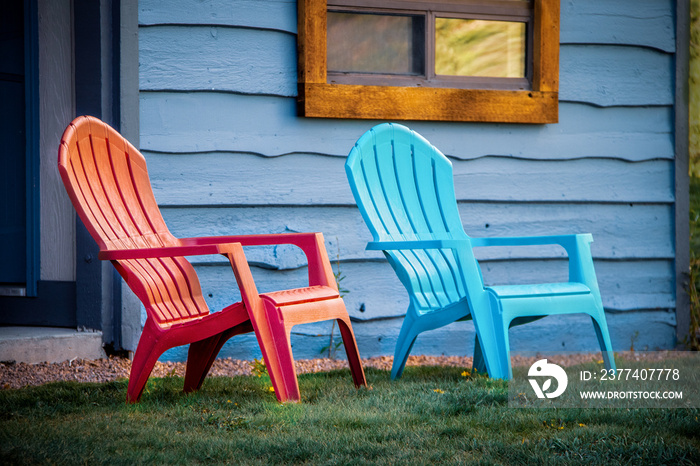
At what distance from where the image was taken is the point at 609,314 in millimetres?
3973

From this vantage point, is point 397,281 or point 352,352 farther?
point 397,281

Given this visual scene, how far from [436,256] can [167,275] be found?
1.18 m

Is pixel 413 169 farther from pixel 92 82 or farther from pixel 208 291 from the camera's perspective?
pixel 92 82

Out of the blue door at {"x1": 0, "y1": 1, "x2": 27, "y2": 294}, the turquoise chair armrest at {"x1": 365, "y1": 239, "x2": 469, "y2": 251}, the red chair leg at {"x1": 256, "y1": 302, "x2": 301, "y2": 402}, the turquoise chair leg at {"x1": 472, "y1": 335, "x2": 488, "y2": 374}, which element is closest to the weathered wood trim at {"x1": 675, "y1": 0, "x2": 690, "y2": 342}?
the turquoise chair leg at {"x1": 472, "y1": 335, "x2": 488, "y2": 374}

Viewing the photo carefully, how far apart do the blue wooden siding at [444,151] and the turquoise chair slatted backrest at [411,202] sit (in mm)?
499

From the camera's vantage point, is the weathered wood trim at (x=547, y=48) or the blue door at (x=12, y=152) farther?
the weathered wood trim at (x=547, y=48)

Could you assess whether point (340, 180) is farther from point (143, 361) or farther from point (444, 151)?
point (143, 361)

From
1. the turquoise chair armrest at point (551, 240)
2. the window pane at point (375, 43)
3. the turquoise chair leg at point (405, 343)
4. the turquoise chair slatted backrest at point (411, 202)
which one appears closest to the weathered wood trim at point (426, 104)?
the window pane at point (375, 43)

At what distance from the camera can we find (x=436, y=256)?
317 cm

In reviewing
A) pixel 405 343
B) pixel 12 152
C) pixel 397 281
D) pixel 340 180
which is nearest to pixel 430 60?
pixel 340 180

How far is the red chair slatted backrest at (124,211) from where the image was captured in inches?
95.8

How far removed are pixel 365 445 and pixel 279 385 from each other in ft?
1.65

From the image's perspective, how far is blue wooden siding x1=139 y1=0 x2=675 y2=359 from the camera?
3357 millimetres

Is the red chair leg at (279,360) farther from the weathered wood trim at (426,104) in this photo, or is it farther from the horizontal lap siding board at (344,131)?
the weathered wood trim at (426,104)
